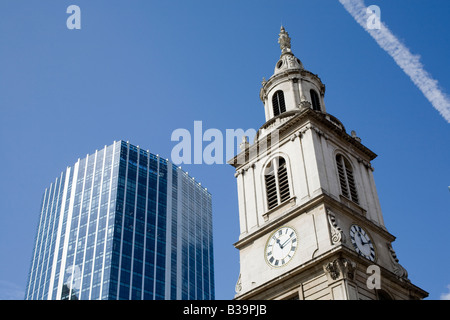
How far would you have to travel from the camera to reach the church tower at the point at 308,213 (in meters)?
36.5

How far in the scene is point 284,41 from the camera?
2199 inches

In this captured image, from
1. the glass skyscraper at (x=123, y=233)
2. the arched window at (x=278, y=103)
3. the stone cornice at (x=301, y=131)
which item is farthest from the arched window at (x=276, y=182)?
the glass skyscraper at (x=123, y=233)

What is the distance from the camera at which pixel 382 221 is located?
142 feet

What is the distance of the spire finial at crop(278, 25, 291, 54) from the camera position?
2157 inches

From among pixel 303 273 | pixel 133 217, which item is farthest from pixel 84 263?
pixel 303 273

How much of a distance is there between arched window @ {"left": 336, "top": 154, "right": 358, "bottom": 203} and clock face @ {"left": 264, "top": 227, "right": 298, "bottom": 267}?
16.8 feet

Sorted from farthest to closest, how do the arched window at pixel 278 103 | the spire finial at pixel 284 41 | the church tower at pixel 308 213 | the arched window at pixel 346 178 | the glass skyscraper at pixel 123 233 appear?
the glass skyscraper at pixel 123 233 < the spire finial at pixel 284 41 < the arched window at pixel 278 103 < the arched window at pixel 346 178 < the church tower at pixel 308 213

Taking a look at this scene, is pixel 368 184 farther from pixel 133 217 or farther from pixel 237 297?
pixel 133 217

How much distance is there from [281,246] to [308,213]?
2676 mm

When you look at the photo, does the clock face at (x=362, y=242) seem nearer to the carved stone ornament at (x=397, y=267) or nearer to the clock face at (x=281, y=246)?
the carved stone ornament at (x=397, y=267)

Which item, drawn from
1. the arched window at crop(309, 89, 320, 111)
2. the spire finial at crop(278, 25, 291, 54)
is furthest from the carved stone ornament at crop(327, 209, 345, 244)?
the spire finial at crop(278, 25, 291, 54)

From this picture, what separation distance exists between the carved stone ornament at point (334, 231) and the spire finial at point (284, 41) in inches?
794

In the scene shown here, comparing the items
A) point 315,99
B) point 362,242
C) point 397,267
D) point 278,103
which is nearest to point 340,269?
point 362,242
